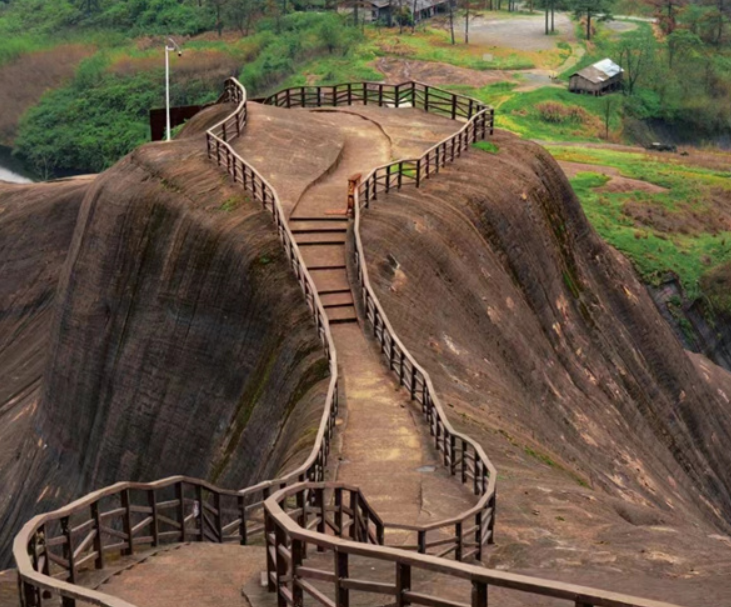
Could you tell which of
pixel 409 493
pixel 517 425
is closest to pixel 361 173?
pixel 517 425

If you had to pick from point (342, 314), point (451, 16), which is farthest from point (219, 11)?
point (342, 314)

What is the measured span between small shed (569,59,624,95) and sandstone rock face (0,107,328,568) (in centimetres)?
8731

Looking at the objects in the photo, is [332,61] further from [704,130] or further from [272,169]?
[272,169]

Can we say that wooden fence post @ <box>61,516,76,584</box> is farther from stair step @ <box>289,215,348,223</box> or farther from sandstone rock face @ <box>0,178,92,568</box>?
sandstone rock face @ <box>0,178,92,568</box>

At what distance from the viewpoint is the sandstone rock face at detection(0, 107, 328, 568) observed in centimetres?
3177

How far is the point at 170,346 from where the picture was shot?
37.0 m

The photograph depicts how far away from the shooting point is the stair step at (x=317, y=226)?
37.4 meters

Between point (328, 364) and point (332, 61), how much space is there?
104 meters

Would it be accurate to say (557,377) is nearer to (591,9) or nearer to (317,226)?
(317,226)

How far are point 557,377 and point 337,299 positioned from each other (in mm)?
9813

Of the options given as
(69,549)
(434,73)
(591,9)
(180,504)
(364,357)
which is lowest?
(434,73)

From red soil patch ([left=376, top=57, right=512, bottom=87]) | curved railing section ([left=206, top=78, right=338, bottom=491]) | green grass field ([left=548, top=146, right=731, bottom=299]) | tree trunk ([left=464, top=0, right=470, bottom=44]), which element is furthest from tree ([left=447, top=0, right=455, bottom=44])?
curved railing section ([left=206, top=78, right=338, bottom=491])

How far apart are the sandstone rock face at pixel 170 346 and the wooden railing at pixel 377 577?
30.2ft

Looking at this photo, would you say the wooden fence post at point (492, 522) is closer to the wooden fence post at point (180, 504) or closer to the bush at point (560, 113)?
the wooden fence post at point (180, 504)
